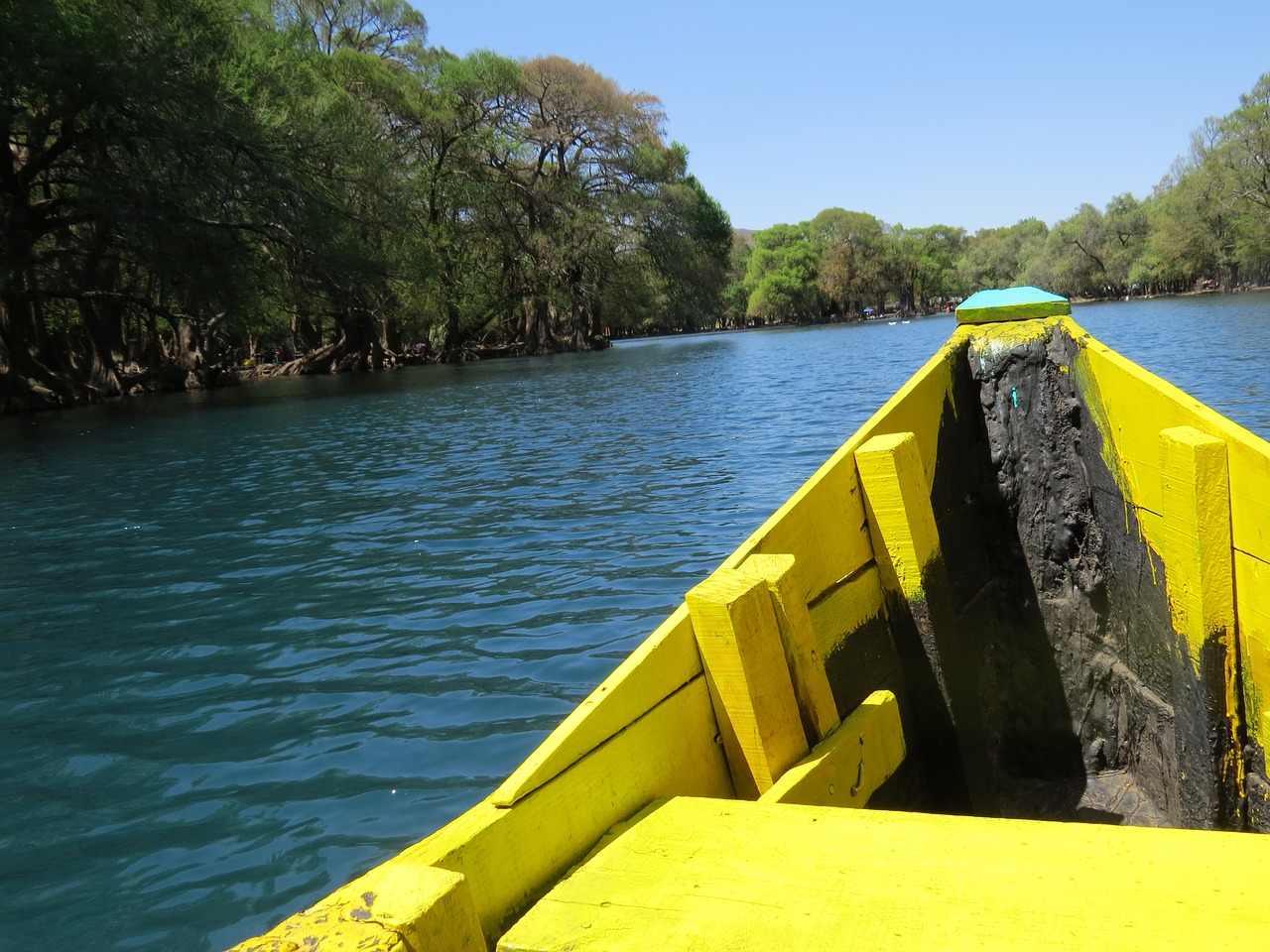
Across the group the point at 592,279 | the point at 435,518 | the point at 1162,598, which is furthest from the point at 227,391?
the point at 1162,598

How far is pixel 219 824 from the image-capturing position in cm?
375

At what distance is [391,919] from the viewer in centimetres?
142

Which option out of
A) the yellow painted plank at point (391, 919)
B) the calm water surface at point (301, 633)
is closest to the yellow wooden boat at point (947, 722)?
the yellow painted plank at point (391, 919)

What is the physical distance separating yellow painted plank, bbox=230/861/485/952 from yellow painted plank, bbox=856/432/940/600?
2.05 meters

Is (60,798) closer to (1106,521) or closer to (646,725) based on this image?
(646,725)

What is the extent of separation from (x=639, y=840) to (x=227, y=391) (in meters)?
37.3

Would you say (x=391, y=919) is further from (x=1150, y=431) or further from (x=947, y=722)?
(x=1150, y=431)

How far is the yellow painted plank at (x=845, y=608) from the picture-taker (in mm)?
2967

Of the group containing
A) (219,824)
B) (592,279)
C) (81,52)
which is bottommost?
(219,824)

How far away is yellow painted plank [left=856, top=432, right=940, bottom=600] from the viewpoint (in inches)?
124

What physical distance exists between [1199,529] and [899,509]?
861 millimetres

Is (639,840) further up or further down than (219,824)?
further up

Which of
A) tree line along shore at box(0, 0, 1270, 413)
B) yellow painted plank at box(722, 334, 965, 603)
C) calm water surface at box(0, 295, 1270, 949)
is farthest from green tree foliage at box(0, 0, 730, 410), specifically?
yellow painted plank at box(722, 334, 965, 603)

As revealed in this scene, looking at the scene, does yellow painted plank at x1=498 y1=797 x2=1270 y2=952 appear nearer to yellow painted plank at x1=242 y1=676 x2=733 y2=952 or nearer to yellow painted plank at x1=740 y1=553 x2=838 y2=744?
yellow painted plank at x1=242 y1=676 x2=733 y2=952
